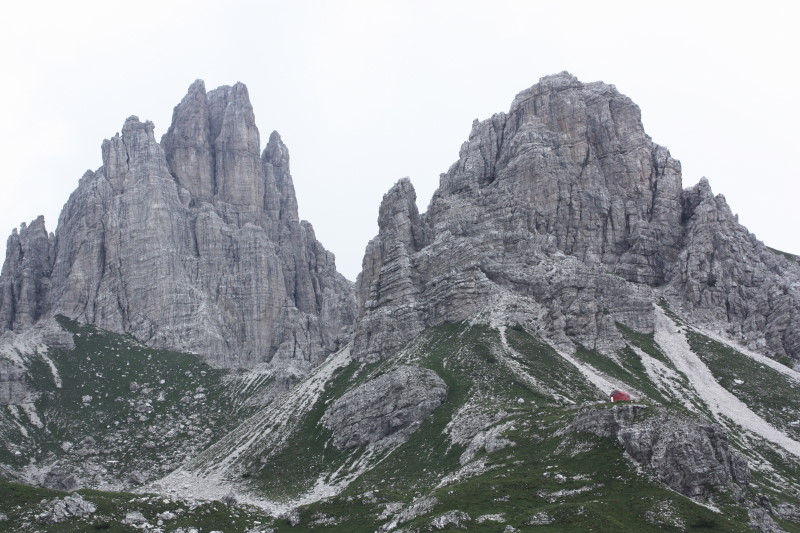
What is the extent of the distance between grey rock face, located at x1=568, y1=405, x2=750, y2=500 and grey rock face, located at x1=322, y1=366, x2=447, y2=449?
55.2 metres

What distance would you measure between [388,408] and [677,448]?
7629 centimetres

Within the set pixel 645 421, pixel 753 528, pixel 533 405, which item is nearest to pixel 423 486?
pixel 533 405

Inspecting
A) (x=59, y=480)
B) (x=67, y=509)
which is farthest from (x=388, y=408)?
(x=67, y=509)

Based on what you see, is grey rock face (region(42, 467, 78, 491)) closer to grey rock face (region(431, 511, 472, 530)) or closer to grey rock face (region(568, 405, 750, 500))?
grey rock face (region(431, 511, 472, 530))

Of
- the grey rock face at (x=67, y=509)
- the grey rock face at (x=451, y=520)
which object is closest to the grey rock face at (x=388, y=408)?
the grey rock face at (x=451, y=520)

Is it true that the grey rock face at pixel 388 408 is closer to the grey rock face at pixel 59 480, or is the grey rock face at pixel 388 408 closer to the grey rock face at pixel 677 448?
the grey rock face at pixel 677 448

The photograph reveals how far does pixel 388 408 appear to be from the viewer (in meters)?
157

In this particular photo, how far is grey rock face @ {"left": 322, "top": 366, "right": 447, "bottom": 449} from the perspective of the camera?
15238cm

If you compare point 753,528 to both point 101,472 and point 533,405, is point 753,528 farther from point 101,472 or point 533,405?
point 101,472

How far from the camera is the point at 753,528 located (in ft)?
254

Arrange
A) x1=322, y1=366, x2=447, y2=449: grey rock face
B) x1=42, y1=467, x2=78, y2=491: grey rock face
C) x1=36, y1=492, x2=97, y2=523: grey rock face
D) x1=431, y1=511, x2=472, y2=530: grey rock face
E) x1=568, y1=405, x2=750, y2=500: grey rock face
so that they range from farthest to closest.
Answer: x1=42, y1=467, x2=78, y2=491: grey rock face
x1=322, y1=366, x2=447, y2=449: grey rock face
x1=36, y1=492, x2=97, y2=523: grey rock face
x1=568, y1=405, x2=750, y2=500: grey rock face
x1=431, y1=511, x2=472, y2=530: grey rock face

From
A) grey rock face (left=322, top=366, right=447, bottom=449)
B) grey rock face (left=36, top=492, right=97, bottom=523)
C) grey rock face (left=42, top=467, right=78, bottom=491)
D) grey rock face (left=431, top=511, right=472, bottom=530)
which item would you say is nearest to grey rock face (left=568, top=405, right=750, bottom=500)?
grey rock face (left=431, top=511, right=472, bottom=530)

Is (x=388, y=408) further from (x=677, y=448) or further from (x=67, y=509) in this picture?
(x=677, y=448)

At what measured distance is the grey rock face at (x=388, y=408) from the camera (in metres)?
152
